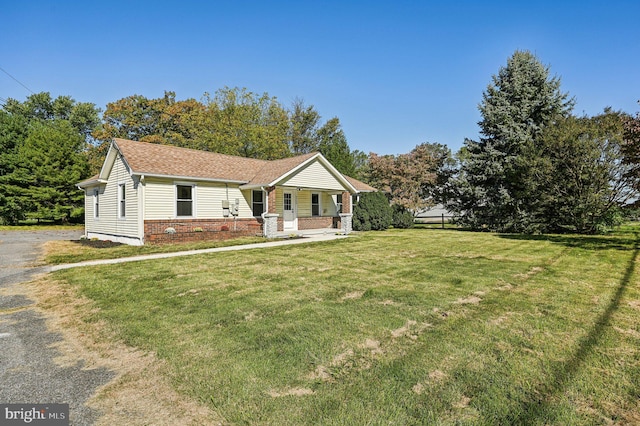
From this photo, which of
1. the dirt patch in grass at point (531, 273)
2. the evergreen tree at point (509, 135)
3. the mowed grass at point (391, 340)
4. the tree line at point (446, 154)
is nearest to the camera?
the mowed grass at point (391, 340)

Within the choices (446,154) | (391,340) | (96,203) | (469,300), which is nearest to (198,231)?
(96,203)

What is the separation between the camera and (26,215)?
27.3 metres

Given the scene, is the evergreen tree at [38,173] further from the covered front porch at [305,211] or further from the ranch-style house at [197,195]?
the covered front porch at [305,211]

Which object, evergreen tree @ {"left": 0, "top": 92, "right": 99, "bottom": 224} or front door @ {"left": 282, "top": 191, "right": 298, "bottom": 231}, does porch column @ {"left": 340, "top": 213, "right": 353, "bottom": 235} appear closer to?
front door @ {"left": 282, "top": 191, "right": 298, "bottom": 231}

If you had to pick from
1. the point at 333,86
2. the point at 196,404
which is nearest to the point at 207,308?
the point at 196,404

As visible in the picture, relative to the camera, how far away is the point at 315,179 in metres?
18.5

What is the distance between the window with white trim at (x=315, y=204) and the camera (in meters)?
20.7

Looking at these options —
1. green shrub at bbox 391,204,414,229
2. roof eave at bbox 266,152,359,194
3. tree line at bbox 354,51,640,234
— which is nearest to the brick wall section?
roof eave at bbox 266,152,359,194

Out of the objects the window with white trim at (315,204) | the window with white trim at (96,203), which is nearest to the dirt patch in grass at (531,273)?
the window with white trim at (315,204)

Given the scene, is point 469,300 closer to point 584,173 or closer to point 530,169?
point 530,169

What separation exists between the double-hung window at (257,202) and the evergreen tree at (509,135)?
1325 cm

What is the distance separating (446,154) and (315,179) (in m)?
12.8

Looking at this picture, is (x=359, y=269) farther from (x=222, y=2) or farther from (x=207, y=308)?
(x=222, y=2)

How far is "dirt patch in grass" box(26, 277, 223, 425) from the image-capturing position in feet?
7.61
